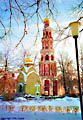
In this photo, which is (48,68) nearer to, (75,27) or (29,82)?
(29,82)

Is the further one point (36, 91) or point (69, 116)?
point (36, 91)

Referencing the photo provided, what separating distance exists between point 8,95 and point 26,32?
1176 centimetres

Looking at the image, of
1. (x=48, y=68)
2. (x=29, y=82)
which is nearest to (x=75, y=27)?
(x=29, y=82)

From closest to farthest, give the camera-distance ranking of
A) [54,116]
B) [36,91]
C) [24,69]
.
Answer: [54,116] < [36,91] < [24,69]

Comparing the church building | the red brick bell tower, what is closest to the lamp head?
the church building

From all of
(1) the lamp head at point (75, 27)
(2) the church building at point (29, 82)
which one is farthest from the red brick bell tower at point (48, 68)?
(1) the lamp head at point (75, 27)

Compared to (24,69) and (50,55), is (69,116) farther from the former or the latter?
(50,55)

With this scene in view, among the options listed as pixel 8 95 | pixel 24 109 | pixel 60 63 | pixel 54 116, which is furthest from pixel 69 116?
pixel 60 63

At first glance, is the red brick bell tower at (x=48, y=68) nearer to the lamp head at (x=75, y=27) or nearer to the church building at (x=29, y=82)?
the church building at (x=29, y=82)

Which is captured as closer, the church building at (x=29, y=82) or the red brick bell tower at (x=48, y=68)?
the church building at (x=29, y=82)

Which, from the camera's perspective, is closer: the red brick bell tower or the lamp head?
the lamp head

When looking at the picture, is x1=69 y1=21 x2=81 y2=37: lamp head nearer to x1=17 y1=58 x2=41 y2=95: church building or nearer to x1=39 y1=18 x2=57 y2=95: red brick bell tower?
x1=17 y1=58 x2=41 y2=95: church building

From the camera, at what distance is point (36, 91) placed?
64.7ft

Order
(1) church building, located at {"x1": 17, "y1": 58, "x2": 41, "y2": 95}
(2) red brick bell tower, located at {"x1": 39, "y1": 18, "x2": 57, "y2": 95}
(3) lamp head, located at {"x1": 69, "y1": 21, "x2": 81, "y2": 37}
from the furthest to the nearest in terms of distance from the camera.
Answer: (2) red brick bell tower, located at {"x1": 39, "y1": 18, "x2": 57, "y2": 95}
(1) church building, located at {"x1": 17, "y1": 58, "x2": 41, "y2": 95}
(3) lamp head, located at {"x1": 69, "y1": 21, "x2": 81, "y2": 37}
